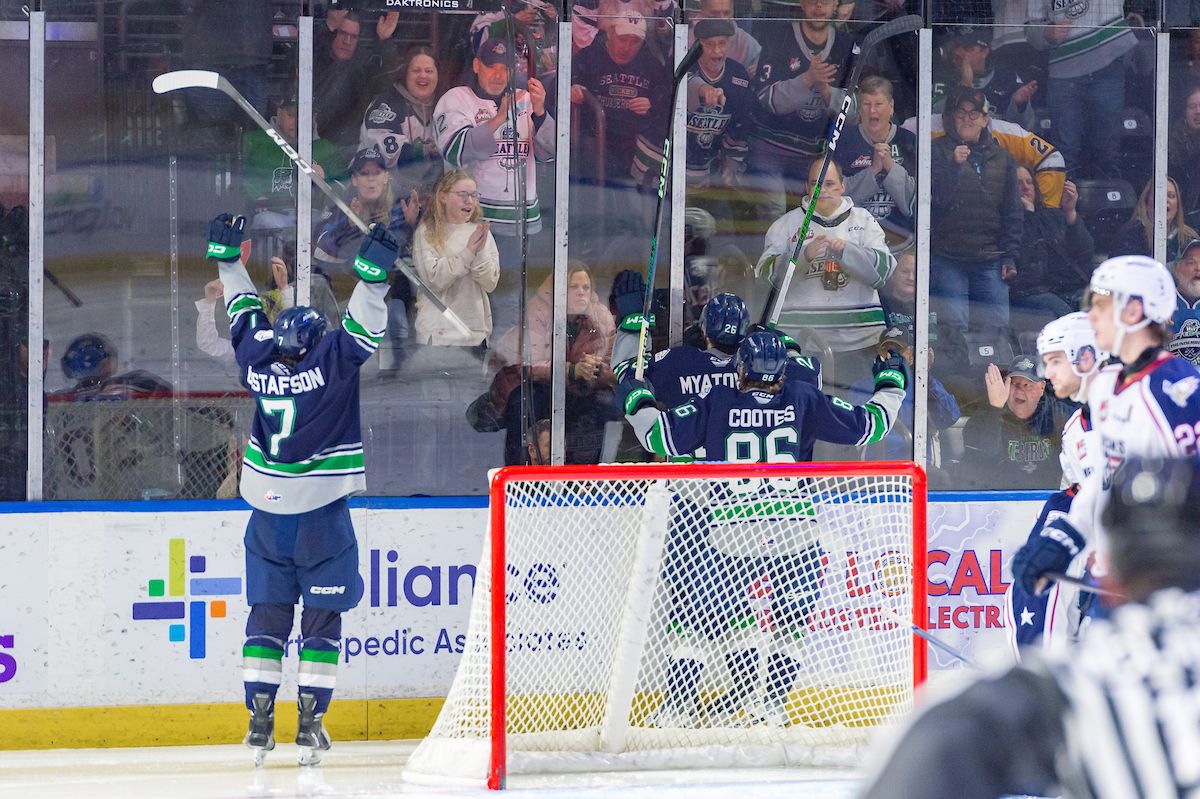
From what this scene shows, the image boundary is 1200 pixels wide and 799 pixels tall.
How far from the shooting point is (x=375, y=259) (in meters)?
4.63

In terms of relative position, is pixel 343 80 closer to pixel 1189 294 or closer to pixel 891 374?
pixel 891 374

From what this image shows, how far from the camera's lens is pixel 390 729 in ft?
17.6

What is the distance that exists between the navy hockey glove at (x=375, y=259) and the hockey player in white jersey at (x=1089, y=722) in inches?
138

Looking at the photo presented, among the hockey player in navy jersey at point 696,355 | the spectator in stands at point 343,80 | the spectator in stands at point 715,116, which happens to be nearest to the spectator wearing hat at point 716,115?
the spectator in stands at point 715,116

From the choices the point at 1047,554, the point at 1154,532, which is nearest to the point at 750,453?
the point at 1047,554

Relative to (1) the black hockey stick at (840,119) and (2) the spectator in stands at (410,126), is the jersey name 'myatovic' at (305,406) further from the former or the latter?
(1) the black hockey stick at (840,119)

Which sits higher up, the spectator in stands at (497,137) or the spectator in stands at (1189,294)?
the spectator in stands at (497,137)

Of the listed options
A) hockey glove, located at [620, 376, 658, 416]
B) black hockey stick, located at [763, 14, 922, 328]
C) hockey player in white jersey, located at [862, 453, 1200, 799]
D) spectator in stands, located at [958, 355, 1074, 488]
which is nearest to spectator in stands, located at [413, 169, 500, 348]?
hockey glove, located at [620, 376, 658, 416]

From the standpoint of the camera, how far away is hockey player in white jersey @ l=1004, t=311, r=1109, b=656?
4.18 metres

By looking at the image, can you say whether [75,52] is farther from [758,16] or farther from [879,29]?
[879,29]

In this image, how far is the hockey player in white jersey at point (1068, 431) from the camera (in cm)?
418

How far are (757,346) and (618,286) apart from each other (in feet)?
2.76

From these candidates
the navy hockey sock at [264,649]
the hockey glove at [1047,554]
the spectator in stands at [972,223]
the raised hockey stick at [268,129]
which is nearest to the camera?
the hockey glove at [1047,554]

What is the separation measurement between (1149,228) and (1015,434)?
97 centimetres
